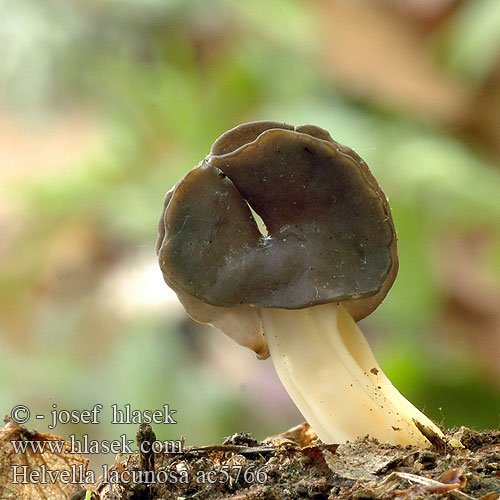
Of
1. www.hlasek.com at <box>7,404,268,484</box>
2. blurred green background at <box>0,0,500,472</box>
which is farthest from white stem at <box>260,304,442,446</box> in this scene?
blurred green background at <box>0,0,500,472</box>

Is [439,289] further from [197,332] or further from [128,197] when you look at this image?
[128,197]

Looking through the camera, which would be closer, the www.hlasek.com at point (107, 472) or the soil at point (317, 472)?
the soil at point (317, 472)

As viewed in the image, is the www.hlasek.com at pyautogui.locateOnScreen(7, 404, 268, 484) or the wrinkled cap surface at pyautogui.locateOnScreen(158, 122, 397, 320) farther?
the wrinkled cap surface at pyautogui.locateOnScreen(158, 122, 397, 320)

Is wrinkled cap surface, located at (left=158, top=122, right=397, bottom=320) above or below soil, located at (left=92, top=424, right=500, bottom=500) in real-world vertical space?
above

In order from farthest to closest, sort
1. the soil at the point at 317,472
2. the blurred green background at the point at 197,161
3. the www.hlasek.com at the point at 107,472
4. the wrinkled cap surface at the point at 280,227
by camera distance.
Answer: the blurred green background at the point at 197,161
the wrinkled cap surface at the point at 280,227
the www.hlasek.com at the point at 107,472
the soil at the point at 317,472

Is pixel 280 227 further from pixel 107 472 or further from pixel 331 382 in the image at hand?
pixel 107 472

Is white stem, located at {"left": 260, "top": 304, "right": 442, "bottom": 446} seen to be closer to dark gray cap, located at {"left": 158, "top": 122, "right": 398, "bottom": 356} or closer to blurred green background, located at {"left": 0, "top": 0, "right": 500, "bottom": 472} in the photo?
dark gray cap, located at {"left": 158, "top": 122, "right": 398, "bottom": 356}

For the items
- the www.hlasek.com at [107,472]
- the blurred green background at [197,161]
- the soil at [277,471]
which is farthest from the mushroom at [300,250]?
the blurred green background at [197,161]

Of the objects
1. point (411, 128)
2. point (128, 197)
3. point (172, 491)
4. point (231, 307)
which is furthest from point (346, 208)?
point (411, 128)

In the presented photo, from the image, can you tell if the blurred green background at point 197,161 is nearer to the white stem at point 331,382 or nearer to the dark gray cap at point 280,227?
the white stem at point 331,382
